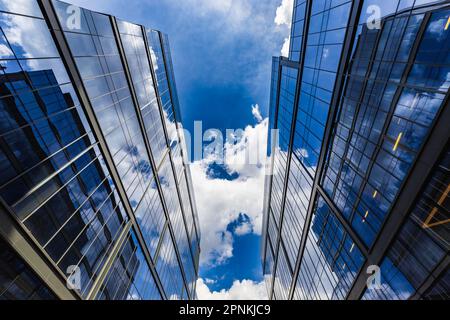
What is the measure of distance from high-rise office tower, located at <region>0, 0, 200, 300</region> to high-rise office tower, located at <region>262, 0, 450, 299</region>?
20.1 metres

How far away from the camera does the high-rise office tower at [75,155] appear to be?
9.40m

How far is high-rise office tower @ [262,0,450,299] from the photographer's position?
34.2 ft

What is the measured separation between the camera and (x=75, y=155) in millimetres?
13422

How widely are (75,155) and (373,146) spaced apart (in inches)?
829

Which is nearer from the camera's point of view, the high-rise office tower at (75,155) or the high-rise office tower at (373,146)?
the high-rise office tower at (75,155)

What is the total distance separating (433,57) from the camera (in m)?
10.3

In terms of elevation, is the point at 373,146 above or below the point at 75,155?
below

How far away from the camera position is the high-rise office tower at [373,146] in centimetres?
1041

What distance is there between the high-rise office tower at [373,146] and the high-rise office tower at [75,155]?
20083 millimetres

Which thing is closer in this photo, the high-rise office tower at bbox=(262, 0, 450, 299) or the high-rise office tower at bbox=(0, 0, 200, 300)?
the high-rise office tower at bbox=(0, 0, 200, 300)

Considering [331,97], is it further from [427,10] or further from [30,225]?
[30,225]

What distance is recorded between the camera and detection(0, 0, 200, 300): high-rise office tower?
9.40m
